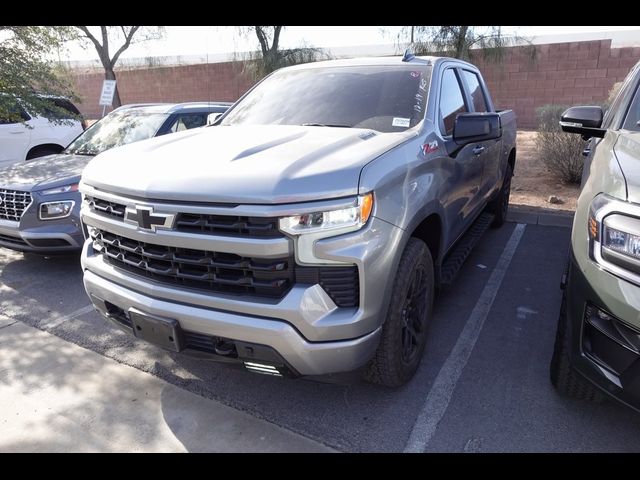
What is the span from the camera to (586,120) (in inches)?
136

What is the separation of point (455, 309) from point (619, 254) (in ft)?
6.57

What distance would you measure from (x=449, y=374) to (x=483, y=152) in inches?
84.8

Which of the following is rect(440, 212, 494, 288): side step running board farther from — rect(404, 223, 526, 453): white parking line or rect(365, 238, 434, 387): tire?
rect(365, 238, 434, 387): tire

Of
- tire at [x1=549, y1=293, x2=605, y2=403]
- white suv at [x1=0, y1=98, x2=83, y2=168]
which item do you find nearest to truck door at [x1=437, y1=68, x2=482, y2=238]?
tire at [x1=549, y1=293, x2=605, y2=403]

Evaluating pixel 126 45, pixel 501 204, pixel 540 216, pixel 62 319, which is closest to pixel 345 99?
pixel 62 319

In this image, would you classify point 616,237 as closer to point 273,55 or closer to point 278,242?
point 278,242

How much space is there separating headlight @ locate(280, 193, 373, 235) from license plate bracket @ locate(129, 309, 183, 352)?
74 cm

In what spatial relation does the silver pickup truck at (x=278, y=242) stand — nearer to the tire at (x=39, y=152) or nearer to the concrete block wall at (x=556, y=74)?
Answer: the tire at (x=39, y=152)

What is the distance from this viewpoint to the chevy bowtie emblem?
2.16 metres

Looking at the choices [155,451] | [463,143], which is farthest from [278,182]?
[463,143]

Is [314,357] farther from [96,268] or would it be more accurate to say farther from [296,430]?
[96,268]

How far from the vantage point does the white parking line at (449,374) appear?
241 centimetres

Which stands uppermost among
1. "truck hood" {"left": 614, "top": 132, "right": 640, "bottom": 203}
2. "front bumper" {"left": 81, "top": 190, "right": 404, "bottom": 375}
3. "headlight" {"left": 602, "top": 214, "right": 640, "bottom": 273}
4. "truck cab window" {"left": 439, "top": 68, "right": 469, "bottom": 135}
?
"truck cab window" {"left": 439, "top": 68, "right": 469, "bottom": 135}
